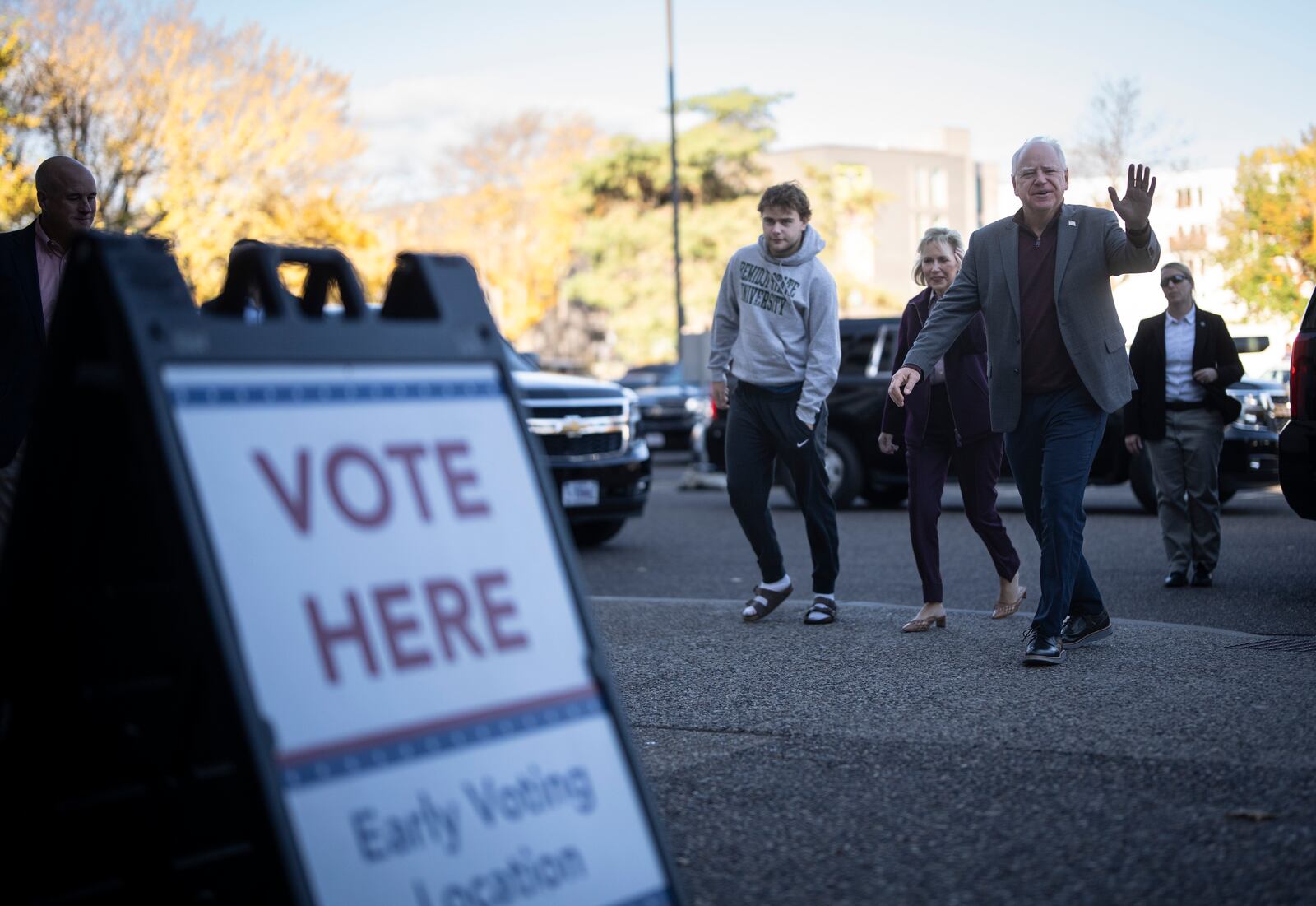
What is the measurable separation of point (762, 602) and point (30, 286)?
12.3 feet

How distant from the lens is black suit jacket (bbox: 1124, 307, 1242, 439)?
8.59m

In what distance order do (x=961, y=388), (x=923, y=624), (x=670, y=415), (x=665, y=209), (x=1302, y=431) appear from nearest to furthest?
(x=923, y=624) → (x=961, y=388) → (x=1302, y=431) → (x=670, y=415) → (x=665, y=209)

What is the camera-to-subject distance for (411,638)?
97.3 inches

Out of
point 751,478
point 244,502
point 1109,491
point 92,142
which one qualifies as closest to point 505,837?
point 244,502

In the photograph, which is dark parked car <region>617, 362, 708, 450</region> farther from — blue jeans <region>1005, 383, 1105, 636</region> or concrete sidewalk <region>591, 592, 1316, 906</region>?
blue jeans <region>1005, 383, 1105, 636</region>

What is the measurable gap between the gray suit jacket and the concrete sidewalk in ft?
3.57

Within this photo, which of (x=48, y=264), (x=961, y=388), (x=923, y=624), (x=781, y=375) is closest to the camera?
(x=48, y=264)

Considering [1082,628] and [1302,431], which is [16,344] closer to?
[1082,628]

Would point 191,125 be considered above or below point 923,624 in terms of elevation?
above

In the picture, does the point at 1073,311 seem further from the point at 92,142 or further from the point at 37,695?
the point at 92,142

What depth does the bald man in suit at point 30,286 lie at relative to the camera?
4.61m

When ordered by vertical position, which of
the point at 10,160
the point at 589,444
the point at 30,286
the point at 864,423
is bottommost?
the point at 864,423

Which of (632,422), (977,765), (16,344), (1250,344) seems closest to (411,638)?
(977,765)

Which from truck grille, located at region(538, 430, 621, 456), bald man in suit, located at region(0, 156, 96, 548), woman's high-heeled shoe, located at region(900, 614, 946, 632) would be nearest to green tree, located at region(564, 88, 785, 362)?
truck grille, located at region(538, 430, 621, 456)
